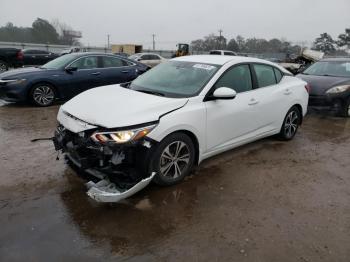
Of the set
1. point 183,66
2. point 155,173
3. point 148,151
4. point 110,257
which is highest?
point 183,66

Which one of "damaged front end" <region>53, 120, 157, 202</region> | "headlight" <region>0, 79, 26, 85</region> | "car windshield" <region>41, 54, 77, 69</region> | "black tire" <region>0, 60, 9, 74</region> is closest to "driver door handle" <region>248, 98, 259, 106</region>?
"damaged front end" <region>53, 120, 157, 202</region>

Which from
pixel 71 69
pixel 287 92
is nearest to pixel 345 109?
pixel 287 92

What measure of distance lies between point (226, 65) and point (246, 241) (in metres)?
2.58

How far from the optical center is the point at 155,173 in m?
3.81

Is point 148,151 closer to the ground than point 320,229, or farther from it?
farther from it

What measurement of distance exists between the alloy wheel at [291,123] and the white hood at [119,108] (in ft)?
9.11

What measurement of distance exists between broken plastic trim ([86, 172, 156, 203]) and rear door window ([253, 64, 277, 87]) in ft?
8.90

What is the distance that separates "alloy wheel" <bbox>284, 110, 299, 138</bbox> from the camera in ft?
20.2

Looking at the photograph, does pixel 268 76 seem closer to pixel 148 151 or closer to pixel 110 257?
pixel 148 151

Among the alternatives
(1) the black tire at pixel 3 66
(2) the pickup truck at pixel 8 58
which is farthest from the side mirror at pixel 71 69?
(1) the black tire at pixel 3 66

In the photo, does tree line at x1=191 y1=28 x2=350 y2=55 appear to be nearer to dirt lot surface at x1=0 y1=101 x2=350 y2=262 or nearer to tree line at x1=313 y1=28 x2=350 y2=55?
tree line at x1=313 y1=28 x2=350 y2=55

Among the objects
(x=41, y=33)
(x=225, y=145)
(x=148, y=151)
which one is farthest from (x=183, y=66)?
(x=41, y=33)

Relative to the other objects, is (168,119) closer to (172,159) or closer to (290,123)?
(172,159)

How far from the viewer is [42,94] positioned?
Answer: 8.66 metres
